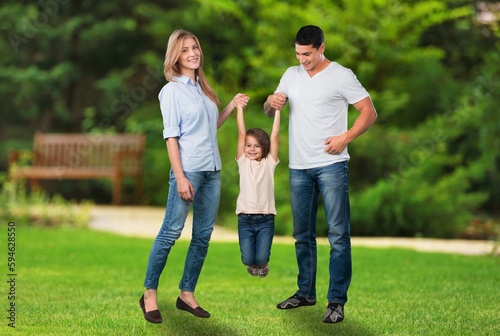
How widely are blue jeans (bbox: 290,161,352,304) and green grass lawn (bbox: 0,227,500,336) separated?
0.30 metres

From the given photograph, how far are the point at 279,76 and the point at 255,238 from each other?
7404 mm

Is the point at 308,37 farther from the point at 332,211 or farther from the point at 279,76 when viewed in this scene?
the point at 279,76

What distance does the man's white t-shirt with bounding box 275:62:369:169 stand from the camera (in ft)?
15.5

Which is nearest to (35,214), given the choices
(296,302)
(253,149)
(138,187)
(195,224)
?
(138,187)

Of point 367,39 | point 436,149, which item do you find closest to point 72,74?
point 367,39

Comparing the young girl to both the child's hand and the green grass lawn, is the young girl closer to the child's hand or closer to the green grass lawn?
the child's hand

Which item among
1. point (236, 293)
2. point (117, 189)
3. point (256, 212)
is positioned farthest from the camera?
point (117, 189)

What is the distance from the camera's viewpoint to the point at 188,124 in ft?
15.2

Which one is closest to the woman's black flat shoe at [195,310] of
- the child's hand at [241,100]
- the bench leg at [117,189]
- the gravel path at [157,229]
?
the child's hand at [241,100]

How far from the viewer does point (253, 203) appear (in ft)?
15.5

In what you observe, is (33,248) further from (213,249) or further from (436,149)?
(436,149)

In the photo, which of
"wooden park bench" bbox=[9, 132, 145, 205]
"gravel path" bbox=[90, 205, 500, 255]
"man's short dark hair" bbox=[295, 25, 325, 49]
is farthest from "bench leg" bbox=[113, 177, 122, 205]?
"man's short dark hair" bbox=[295, 25, 325, 49]

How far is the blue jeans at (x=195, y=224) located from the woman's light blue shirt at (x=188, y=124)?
76 mm

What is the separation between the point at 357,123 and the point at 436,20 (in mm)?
7810
